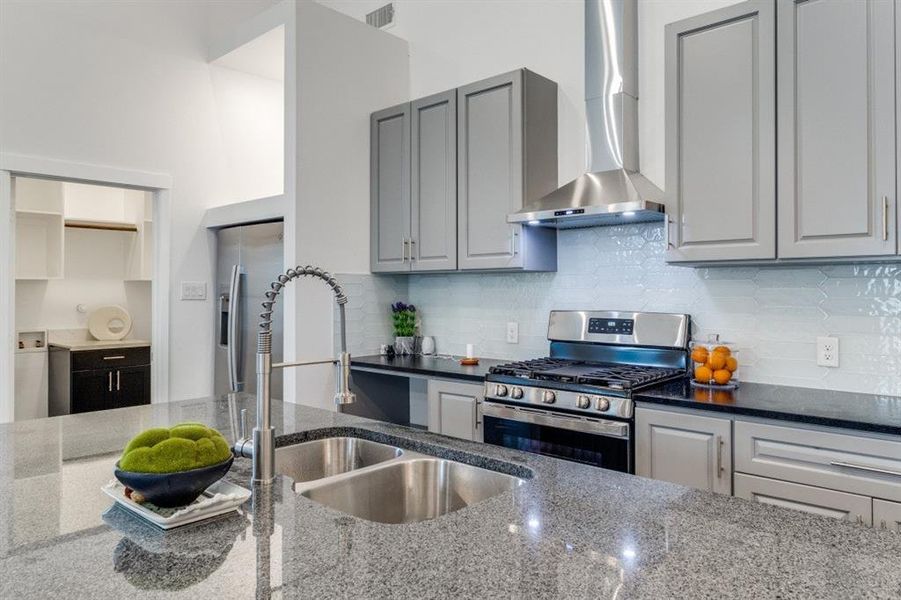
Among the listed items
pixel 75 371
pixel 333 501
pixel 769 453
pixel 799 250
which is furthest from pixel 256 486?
pixel 75 371

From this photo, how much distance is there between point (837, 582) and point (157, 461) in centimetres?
112

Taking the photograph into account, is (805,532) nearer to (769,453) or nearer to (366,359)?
(769,453)

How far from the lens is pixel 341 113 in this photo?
3.85 metres

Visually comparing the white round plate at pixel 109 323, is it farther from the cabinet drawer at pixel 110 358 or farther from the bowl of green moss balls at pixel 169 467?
the bowl of green moss balls at pixel 169 467

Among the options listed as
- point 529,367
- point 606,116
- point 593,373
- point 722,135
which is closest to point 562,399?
point 593,373

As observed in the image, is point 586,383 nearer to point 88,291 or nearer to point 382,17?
point 382,17

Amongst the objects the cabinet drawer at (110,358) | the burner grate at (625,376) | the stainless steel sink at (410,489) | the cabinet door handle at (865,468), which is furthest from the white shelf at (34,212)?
the cabinet door handle at (865,468)

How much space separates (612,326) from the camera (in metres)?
3.18

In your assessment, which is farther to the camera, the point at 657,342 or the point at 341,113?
the point at 341,113

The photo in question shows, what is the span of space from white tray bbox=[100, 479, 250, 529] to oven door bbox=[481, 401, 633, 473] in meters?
1.65

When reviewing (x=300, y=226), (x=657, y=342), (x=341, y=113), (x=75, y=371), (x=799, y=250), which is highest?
(x=341, y=113)

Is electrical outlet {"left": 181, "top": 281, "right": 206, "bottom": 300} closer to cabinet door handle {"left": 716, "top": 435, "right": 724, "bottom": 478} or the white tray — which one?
the white tray

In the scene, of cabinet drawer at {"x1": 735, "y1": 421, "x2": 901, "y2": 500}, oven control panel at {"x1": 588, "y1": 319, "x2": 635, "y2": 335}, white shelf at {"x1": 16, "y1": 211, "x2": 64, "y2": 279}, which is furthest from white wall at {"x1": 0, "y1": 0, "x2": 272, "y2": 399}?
cabinet drawer at {"x1": 735, "y1": 421, "x2": 901, "y2": 500}

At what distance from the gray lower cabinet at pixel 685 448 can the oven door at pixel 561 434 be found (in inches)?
2.8
